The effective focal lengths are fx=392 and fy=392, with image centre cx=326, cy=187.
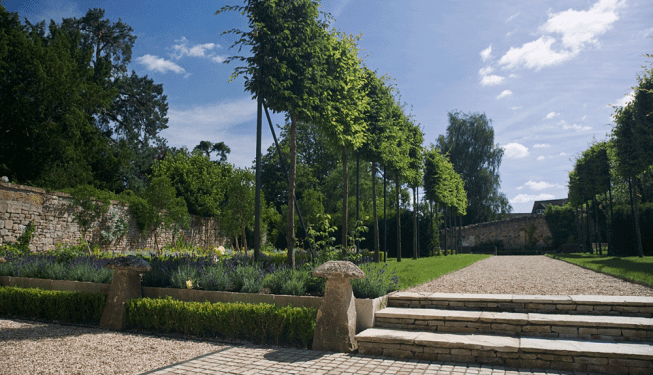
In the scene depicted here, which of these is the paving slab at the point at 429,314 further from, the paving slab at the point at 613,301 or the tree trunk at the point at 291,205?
the tree trunk at the point at 291,205

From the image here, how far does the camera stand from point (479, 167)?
149 feet

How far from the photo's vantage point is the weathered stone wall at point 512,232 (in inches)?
1502

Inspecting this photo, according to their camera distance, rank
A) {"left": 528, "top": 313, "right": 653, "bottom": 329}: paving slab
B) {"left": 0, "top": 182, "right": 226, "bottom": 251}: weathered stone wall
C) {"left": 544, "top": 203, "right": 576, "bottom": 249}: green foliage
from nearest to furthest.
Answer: {"left": 528, "top": 313, "right": 653, "bottom": 329}: paving slab → {"left": 0, "top": 182, "right": 226, "bottom": 251}: weathered stone wall → {"left": 544, "top": 203, "right": 576, "bottom": 249}: green foliage

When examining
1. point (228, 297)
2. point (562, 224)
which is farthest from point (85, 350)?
point (562, 224)

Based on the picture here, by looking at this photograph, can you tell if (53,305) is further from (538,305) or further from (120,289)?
(538,305)

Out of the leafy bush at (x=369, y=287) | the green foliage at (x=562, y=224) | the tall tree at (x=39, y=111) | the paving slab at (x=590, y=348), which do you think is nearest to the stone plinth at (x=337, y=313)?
the leafy bush at (x=369, y=287)

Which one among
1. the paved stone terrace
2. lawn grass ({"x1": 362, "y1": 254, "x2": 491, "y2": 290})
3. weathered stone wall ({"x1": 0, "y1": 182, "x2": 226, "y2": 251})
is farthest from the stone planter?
weathered stone wall ({"x1": 0, "y1": 182, "x2": 226, "y2": 251})

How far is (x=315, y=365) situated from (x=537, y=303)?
349cm

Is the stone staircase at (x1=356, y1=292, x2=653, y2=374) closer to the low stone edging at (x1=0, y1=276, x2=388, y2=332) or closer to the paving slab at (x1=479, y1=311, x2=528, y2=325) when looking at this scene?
the paving slab at (x1=479, y1=311, x2=528, y2=325)

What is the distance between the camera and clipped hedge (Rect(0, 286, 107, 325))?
7219mm

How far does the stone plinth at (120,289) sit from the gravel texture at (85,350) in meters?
0.20

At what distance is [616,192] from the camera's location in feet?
102

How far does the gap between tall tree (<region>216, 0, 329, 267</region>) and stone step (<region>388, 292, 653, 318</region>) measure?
128 inches

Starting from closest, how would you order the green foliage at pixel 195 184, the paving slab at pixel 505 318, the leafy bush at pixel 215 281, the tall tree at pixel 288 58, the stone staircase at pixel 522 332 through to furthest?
1. the stone staircase at pixel 522 332
2. the paving slab at pixel 505 318
3. the leafy bush at pixel 215 281
4. the tall tree at pixel 288 58
5. the green foliage at pixel 195 184
